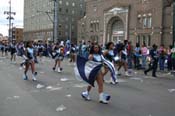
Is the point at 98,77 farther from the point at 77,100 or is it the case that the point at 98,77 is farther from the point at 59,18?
the point at 59,18

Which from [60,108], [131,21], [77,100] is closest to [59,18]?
[131,21]

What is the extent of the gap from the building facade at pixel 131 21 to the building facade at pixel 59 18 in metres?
31.5

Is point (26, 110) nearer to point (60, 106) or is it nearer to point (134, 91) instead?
Answer: point (60, 106)

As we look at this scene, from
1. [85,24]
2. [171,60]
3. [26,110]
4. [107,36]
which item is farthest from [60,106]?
[85,24]

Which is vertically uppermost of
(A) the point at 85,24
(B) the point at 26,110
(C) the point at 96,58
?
(A) the point at 85,24

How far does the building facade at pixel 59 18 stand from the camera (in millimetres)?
115100

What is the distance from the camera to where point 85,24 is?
84375mm

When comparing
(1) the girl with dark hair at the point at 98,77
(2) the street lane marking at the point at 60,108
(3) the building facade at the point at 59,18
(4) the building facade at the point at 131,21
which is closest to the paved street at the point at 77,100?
(2) the street lane marking at the point at 60,108

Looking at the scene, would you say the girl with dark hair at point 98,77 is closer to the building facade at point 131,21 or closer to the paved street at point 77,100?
the paved street at point 77,100

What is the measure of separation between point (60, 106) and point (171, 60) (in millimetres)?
14339

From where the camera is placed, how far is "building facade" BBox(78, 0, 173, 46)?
5819 cm

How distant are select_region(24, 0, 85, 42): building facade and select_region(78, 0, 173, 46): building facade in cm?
3154

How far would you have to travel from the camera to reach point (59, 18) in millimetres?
116000

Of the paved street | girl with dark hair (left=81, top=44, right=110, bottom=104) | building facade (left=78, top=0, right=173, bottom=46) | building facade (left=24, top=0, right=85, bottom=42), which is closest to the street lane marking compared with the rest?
the paved street
